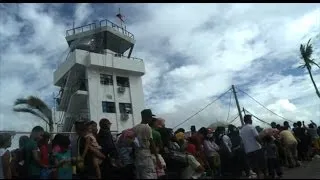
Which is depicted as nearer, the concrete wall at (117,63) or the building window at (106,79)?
the concrete wall at (117,63)

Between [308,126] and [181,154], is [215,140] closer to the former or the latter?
[181,154]

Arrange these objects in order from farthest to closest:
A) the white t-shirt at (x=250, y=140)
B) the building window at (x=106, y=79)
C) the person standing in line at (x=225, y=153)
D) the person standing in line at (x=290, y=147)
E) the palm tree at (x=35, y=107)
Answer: the building window at (x=106, y=79), the palm tree at (x=35, y=107), the person standing in line at (x=290, y=147), the person standing in line at (x=225, y=153), the white t-shirt at (x=250, y=140)

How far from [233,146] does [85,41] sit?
1062 inches

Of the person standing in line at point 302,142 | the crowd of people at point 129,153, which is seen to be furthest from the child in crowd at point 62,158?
the person standing in line at point 302,142

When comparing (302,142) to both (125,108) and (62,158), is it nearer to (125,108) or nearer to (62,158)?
(62,158)

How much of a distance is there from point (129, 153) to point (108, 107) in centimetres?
2706

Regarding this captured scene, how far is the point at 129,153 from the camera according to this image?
8195 millimetres

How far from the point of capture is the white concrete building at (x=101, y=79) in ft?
113

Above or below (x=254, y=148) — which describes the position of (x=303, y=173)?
below

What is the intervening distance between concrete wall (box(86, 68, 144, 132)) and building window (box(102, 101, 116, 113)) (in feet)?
0.90


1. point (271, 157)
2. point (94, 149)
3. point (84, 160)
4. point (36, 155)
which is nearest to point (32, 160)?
point (36, 155)

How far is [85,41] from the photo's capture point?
3653 centimetres

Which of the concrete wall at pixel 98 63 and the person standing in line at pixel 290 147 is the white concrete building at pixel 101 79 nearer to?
the concrete wall at pixel 98 63

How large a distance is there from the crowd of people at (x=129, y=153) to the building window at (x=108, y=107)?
24024 millimetres
